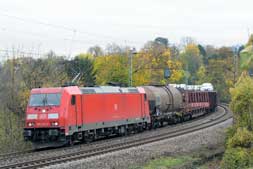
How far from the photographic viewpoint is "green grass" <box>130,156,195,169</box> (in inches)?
670

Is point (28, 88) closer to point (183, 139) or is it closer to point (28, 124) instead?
point (28, 124)

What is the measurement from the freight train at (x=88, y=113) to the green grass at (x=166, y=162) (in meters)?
6.48

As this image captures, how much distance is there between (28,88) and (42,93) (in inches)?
259

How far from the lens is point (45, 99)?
24484 millimetres

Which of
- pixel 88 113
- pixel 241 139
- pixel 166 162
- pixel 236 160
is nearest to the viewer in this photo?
pixel 236 160

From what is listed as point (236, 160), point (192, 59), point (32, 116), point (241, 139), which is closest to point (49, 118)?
point (32, 116)

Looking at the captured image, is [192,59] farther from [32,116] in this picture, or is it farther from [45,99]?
[32,116]

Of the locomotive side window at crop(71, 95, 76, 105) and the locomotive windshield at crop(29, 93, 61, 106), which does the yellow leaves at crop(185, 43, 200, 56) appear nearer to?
the locomotive side window at crop(71, 95, 76, 105)

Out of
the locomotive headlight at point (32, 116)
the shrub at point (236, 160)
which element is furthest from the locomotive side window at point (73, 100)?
the shrub at point (236, 160)

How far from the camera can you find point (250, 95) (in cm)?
1809

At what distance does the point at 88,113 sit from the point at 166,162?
29.8 feet

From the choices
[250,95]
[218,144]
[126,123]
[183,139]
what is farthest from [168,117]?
[250,95]

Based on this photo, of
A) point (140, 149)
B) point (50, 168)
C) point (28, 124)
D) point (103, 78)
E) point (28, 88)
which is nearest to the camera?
point (50, 168)

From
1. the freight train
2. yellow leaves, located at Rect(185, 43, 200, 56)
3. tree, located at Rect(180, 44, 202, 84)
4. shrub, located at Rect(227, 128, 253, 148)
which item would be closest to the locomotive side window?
the freight train
